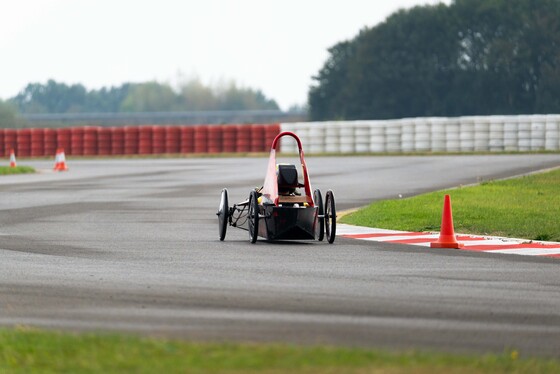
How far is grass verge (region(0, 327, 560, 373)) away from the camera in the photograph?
310 inches

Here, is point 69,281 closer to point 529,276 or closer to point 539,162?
point 529,276

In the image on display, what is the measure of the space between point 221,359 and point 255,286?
4659 mm

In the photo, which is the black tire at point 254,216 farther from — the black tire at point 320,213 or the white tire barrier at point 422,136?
the white tire barrier at point 422,136

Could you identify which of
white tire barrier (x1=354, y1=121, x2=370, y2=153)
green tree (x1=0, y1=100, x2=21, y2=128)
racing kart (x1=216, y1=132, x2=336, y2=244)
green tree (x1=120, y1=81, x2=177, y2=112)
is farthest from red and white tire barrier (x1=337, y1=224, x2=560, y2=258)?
green tree (x1=120, y1=81, x2=177, y2=112)

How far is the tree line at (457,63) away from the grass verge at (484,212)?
6890 cm

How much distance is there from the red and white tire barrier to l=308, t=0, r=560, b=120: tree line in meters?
75.6

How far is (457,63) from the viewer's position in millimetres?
104125

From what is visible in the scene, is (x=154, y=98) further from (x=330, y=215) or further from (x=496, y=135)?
(x=330, y=215)

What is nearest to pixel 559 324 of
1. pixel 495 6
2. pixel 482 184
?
pixel 482 184

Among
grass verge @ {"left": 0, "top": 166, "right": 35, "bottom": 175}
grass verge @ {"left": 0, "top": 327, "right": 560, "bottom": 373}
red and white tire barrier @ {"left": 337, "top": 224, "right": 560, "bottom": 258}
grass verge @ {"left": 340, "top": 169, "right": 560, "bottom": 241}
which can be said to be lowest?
grass verge @ {"left": 0, "top": 166, "right": 35, "bottom": 175}

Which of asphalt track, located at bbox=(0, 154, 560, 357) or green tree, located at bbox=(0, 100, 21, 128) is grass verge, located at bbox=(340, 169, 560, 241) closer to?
asphalt track, located at bbox=(0, 154, 560, 357)

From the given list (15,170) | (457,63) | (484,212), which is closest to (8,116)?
(457,63)

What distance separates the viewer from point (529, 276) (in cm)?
1404

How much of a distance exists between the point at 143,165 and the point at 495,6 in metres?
60.6
